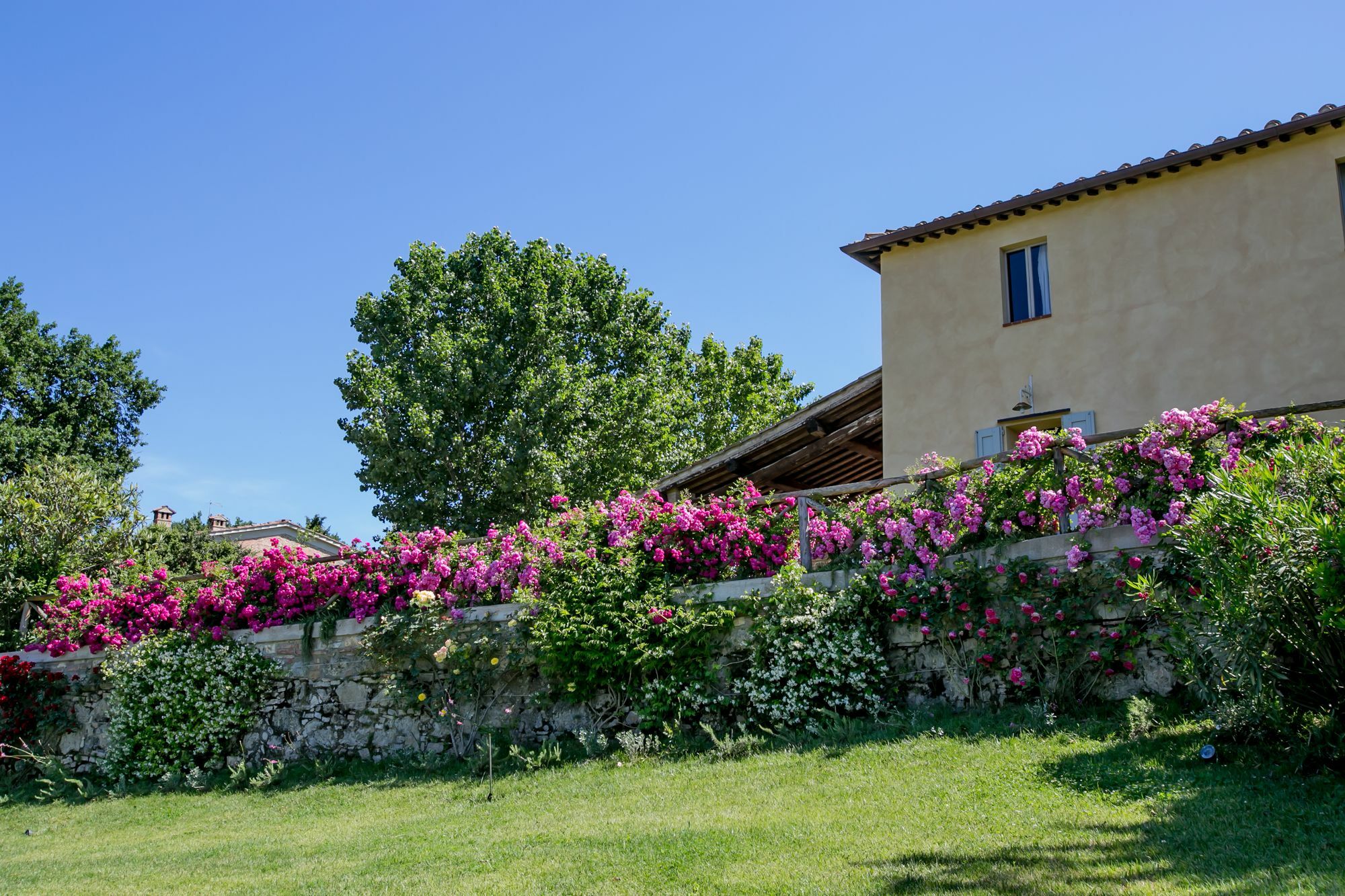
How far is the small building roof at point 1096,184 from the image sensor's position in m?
12.4

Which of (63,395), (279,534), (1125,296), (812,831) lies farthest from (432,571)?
(279,534)

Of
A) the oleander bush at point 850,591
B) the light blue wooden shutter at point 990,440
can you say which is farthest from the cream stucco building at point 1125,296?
the oleander bush at point 850,591

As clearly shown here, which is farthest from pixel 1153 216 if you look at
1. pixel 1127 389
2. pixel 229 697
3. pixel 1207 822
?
pixel 229 697

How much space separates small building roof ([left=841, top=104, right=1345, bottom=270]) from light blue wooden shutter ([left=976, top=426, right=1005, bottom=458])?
2808mm

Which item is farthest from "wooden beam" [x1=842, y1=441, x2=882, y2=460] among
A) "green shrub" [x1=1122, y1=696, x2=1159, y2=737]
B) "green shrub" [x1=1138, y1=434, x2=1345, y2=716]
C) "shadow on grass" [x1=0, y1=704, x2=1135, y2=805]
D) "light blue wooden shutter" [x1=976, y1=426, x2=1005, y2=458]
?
"green shrub" [x1=1138, y1=434, x2=1345, y2=716]

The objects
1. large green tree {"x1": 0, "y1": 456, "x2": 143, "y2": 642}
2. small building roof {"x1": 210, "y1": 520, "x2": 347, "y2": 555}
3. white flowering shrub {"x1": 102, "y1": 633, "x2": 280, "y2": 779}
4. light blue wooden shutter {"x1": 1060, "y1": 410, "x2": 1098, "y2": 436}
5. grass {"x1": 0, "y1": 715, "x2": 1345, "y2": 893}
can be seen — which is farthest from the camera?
small building roof {"x1": 210, "y1": 520, "x2": 347, "y2": 555}

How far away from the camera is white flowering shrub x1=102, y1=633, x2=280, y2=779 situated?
12828 millimetres

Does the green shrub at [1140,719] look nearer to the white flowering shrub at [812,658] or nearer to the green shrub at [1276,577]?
the green shrub at [1276,577]

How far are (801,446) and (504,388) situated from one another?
8584 millimetres

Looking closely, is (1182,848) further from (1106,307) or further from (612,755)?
(1106,307)

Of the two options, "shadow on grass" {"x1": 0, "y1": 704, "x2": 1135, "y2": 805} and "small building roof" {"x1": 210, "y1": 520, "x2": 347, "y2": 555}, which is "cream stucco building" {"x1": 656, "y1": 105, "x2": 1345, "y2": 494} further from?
"small building roof" {"x1": 210, "y1": 520, "x2": 347, "y2": 555}

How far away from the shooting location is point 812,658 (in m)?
9.94

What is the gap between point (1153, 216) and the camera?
13.4m

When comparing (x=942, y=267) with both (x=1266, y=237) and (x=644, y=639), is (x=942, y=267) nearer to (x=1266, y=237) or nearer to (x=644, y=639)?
(x=1266, y=237)
